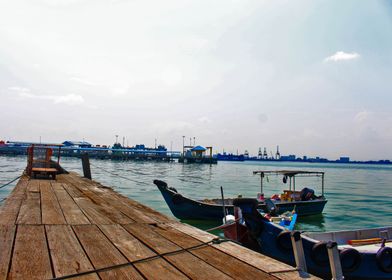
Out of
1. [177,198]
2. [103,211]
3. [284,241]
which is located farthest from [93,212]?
[177,198]

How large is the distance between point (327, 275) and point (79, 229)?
6.67m

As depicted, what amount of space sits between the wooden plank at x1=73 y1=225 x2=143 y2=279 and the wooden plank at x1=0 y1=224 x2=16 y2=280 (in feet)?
2.75

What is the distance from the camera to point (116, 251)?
4020 millimetres

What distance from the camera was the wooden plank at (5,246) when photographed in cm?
328

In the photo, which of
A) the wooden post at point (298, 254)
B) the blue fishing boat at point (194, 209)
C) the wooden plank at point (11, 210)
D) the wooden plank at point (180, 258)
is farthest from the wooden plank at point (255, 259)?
the blue fishing boat at point (194, 209)

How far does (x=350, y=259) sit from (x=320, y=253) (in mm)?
996

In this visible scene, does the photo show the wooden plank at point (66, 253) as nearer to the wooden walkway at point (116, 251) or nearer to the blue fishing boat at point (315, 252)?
the wooden walkway at point (116, 251)

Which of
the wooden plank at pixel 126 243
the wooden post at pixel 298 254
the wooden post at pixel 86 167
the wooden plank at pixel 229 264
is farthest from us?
the wooden post at pixel 86 167

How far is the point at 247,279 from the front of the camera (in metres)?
3.22

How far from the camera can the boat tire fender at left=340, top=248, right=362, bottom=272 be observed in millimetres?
8289

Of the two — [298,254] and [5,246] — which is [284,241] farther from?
[5,246]

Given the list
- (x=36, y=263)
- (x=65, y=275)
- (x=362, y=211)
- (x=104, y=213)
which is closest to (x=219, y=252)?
(x=65, y=275)

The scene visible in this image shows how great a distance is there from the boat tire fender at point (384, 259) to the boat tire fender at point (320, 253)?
1.63m

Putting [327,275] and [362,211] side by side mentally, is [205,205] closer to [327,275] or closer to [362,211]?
[327,275]
